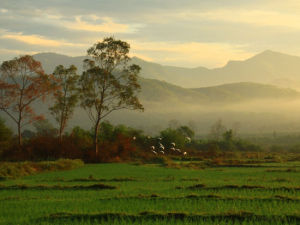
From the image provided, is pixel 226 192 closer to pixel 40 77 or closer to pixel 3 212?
pixel 3 212

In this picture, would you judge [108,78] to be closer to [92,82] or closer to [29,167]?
[92,82]

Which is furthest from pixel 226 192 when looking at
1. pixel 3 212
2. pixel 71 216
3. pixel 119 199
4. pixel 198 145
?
pixel 198 145

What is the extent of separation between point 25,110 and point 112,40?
14.4 m

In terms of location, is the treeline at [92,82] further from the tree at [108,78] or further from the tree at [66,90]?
the tree at [66,90]

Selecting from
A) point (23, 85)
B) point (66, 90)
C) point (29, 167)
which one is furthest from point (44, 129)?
point (29, 167)

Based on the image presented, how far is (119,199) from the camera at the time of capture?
14.2 m

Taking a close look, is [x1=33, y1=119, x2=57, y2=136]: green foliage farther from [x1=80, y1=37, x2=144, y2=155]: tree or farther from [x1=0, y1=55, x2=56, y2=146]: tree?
[x1=80, y1=37, x2=144, y2=155]: tree

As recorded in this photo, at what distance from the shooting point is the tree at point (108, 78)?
48.4 m

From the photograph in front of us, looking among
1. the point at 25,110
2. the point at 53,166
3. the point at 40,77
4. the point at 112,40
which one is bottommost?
the point at 53,166

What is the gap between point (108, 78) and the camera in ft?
161

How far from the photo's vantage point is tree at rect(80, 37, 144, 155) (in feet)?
159

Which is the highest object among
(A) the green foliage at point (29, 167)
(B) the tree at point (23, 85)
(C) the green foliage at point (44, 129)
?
(B) the tree at point (23, 85)

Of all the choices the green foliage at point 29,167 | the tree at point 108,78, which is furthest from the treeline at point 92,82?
the green foliage at point 29,167

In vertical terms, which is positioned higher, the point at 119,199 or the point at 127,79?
the point at 127,79
